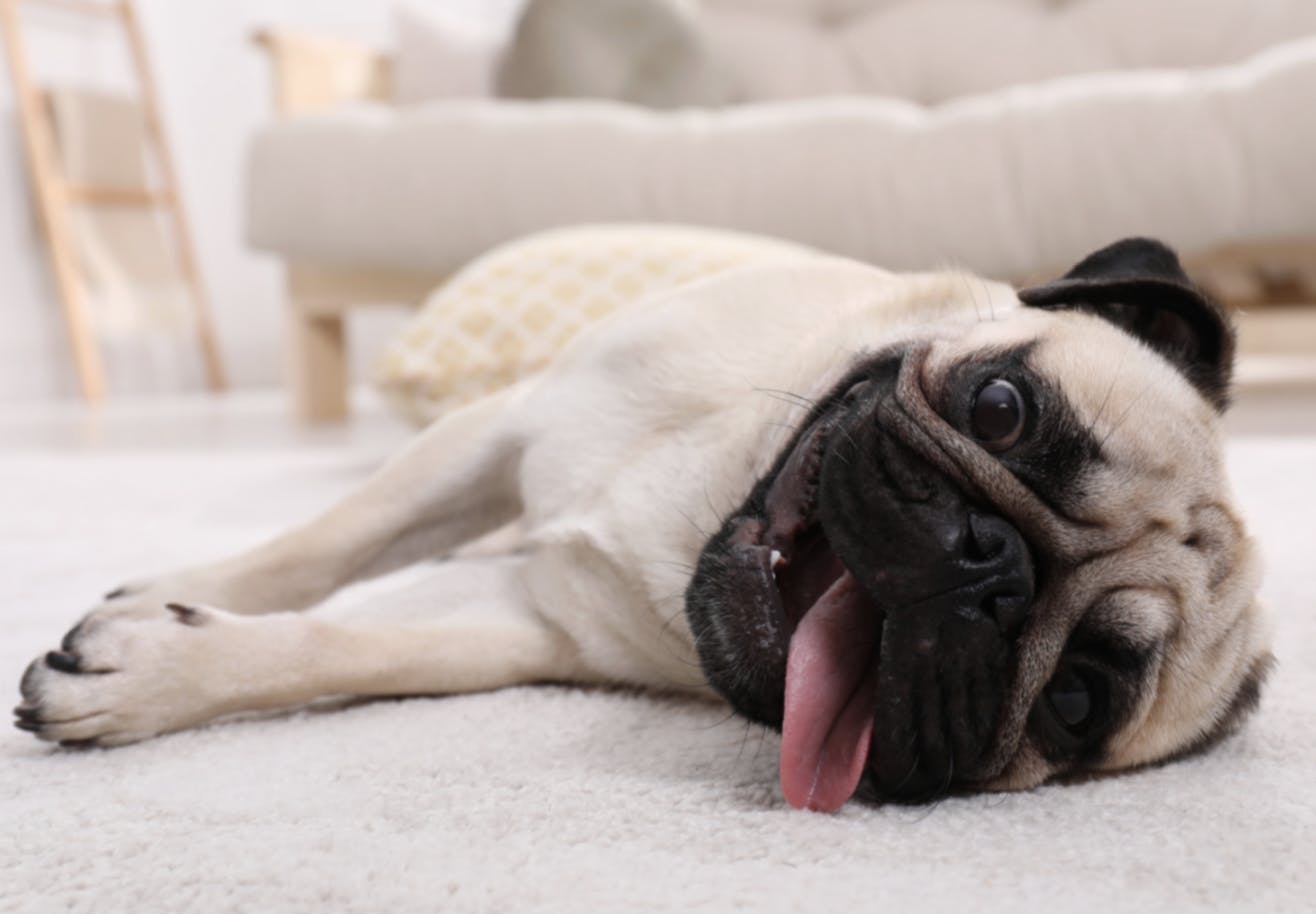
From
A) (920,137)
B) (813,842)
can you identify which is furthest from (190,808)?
(920,137)

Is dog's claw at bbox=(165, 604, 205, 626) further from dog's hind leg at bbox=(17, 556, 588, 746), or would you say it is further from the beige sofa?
the beige sofa

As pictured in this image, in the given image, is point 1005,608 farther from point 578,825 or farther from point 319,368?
point 319,368

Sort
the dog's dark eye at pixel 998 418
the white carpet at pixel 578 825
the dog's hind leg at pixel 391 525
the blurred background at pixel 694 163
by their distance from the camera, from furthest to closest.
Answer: the blurred background at pixel 694 163 < the dog's hind leg at pixel 391 525 < the dog's dark eye at pixel 998 418 < the white carpet at pixel 578 825

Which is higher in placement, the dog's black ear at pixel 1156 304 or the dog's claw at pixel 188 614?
the dog's black ear at pixel 1156 304

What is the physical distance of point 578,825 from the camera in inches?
34.3

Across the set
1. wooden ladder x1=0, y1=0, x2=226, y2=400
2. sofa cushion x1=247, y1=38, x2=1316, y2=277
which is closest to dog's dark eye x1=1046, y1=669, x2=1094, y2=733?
sofa cushion x1=247, y1=38, x2=1316, y2=277

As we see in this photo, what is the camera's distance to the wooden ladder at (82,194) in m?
6.00

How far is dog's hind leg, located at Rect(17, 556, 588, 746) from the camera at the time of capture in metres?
1.05

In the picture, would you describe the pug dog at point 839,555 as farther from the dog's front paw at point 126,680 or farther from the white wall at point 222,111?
the white wall at point 222,111

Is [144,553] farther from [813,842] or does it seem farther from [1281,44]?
[1281,44]

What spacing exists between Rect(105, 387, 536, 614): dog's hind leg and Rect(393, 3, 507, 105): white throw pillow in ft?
11.3

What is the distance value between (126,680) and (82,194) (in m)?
5.99

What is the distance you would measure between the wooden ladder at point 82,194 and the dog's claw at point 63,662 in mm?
5650

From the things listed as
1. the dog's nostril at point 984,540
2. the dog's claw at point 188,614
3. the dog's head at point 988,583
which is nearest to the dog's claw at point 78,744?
the dog's claw at point 188,614
